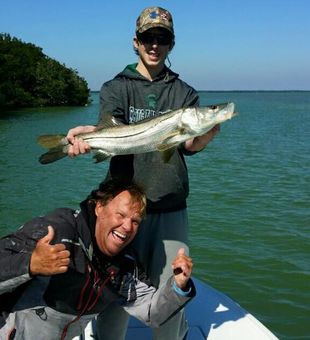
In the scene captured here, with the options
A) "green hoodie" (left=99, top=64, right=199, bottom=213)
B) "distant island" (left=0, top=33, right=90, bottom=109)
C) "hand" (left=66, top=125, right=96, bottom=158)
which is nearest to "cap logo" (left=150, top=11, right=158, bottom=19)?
"green hoodie" (left=99, top=64, right=199, bottom=213)

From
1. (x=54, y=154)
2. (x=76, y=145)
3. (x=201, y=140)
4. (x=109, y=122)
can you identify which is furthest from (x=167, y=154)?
(x=54, y=154)

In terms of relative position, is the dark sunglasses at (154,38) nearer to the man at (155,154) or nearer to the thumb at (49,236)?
the man at (155,154)

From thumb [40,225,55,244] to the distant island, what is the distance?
7006 cm

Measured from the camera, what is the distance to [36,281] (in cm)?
307

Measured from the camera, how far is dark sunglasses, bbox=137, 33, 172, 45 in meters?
3.79

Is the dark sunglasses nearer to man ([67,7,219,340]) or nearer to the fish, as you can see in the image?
man ([67,7,219,340])

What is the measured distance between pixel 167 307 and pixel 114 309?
0.75m

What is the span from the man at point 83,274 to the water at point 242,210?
3.94 metres

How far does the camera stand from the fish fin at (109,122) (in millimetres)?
3750

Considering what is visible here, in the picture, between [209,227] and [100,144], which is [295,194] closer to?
[209,227]

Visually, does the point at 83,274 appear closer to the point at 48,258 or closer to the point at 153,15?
the point at 48,258

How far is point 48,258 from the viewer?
2637 millimetres

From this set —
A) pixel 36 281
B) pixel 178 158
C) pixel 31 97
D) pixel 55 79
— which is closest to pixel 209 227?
pixel 178 158

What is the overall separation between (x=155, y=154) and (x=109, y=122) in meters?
0.43
